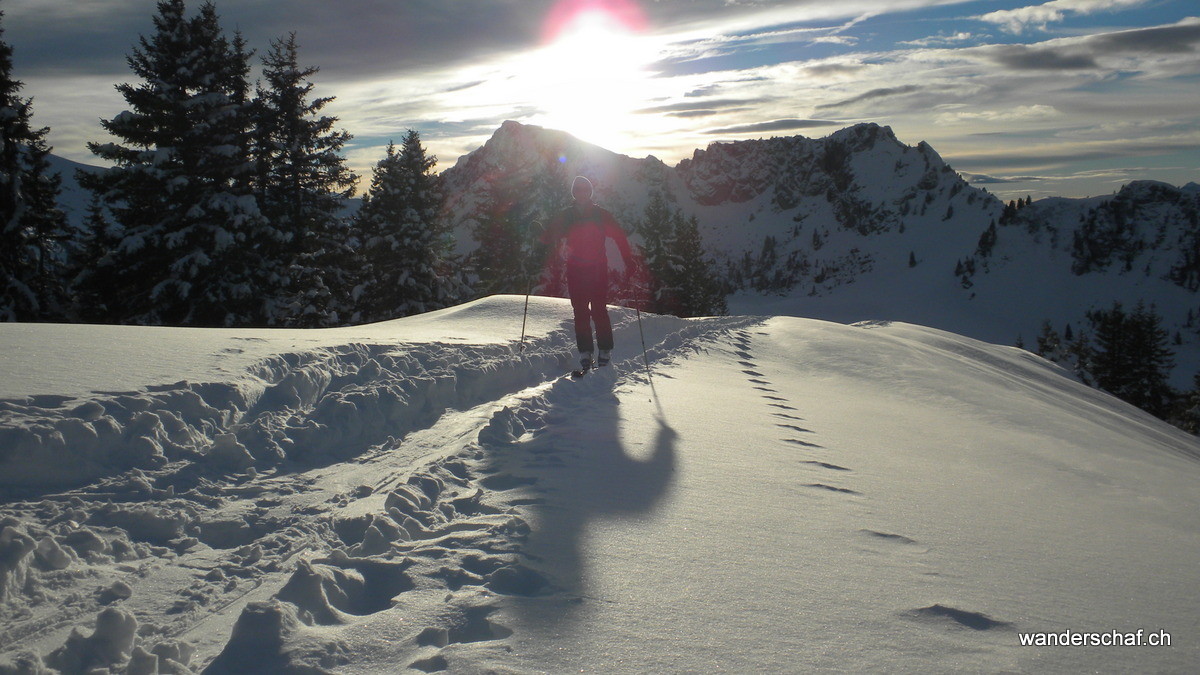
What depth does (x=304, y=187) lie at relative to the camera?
2542cm

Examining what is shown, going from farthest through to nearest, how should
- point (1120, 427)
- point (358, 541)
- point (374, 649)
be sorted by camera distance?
point (1120, 427)
point (358, 541)
point (374, 649)

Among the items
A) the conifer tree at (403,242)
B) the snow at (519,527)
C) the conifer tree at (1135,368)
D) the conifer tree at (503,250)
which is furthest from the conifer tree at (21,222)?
the conifer tree at (1135,368)

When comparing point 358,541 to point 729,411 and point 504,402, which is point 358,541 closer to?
point 504,402

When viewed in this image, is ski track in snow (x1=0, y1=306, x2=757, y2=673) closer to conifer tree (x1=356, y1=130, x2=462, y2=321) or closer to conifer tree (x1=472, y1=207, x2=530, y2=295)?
conifer tree (x1=356, y1=130, x2=462, y2=321)

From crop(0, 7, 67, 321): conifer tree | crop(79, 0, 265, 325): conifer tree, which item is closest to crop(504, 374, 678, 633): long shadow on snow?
crop(79, 0, 265, 325): conifer tree

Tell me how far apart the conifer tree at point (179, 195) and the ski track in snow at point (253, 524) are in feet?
55.0

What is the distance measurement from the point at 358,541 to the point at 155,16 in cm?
2483

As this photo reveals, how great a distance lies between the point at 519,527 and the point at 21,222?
2517cm

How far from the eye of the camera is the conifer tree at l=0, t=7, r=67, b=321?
19.2 m

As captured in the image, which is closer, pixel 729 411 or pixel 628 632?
pixel 628 632

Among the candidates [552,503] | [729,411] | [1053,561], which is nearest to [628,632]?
[552,503]

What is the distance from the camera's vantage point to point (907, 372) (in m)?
11.2

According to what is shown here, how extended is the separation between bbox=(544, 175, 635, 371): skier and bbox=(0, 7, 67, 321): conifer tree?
1936 cm

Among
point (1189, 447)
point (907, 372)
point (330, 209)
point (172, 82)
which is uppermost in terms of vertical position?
point (172, 82)
